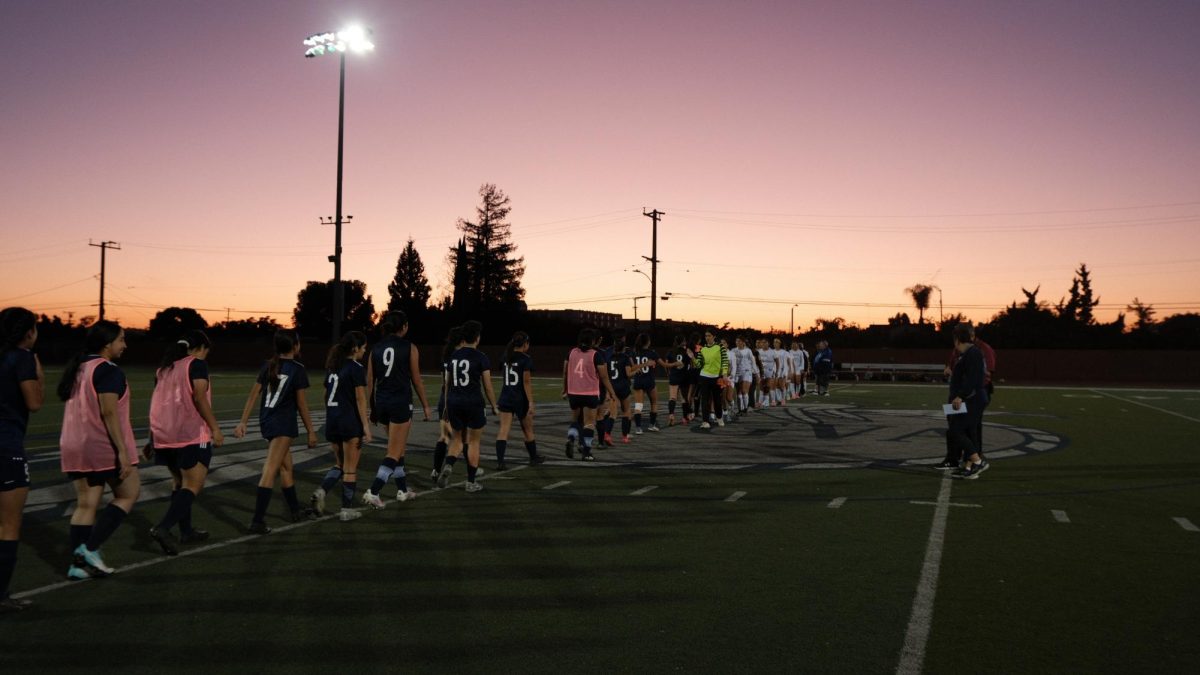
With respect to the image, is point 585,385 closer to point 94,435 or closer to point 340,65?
point 94,435

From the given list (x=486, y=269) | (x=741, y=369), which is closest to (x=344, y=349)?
(x=741, y=369)

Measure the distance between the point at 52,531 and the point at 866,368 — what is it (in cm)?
4476

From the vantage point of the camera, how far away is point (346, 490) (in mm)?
8062

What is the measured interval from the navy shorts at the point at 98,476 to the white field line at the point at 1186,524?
8634mm

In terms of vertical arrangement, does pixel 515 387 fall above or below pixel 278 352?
below

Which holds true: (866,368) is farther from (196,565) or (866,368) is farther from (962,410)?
(196,565)

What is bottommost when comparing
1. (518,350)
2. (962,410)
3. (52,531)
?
(52,531)

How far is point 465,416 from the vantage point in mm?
9195

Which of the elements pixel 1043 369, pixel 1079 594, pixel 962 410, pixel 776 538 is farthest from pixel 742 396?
pixel 1043 369

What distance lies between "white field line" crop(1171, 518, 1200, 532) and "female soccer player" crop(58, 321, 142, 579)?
8.61 meters

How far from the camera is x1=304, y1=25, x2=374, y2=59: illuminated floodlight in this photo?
2841 cm

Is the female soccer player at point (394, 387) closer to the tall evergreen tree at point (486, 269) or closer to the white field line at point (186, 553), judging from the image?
the white field line at point (186, 553)

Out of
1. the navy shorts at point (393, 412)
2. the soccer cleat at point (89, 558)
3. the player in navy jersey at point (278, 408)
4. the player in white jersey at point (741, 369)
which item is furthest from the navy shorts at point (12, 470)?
the player in white jersey at point (741, 369)

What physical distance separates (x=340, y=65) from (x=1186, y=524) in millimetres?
26404
